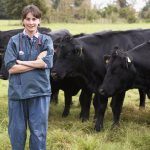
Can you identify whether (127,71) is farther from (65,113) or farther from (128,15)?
(128,15)

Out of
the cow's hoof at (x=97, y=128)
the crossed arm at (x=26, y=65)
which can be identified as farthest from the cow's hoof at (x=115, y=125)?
the crossed arm at (x=26, y=65)

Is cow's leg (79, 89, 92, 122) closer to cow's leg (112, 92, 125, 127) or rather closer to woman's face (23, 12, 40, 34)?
cow's leg (112, 92, 125, 127)

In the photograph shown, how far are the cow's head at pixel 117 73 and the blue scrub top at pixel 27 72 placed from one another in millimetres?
2070

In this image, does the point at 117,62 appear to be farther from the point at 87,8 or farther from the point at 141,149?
the point at 87,8

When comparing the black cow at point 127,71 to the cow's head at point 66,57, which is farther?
the cow's head at point 66,57

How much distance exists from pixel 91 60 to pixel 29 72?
2867mm

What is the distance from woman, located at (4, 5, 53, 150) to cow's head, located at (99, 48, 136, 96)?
202 centimetres

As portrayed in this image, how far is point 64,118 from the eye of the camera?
297 inches

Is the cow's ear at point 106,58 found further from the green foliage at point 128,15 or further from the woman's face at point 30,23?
the green foliage at point 128,15

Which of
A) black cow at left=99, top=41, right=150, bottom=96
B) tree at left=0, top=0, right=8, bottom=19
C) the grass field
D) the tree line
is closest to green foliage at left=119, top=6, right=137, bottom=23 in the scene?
the tree line

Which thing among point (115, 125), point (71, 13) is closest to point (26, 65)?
point (115, 125)

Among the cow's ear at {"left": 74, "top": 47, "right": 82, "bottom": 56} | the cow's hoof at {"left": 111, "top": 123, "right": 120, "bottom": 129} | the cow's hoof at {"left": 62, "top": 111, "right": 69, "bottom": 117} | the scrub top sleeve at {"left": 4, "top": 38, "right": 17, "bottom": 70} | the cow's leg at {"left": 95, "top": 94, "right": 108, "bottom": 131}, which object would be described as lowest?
the cow's hoof at {"left": 62, "top": 111, "right": 69, "bottom": 117}

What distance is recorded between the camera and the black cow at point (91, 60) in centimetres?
691

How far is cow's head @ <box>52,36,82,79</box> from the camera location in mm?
6879
